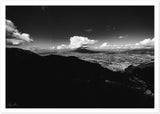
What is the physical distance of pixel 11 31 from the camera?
2.43 metres

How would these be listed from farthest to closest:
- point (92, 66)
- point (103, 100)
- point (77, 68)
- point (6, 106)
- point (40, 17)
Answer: point (92, 66) → point (77, 68) → point (40, 17) → point (103, 100) → point (6, 106)

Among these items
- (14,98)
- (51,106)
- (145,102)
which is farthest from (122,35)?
(14,98)

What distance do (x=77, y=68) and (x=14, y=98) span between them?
185cm

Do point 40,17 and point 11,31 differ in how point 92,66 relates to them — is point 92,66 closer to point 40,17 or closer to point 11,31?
point 40,17

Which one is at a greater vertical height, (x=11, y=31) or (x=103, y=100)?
(x=11, y=31)

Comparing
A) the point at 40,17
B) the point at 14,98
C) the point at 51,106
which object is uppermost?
the point at 40,17

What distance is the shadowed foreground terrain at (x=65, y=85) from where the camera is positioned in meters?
2.24

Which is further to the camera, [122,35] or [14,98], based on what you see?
[122,35]

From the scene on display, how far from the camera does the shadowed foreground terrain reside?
224 centimetres

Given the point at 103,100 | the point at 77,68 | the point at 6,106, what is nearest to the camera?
the point at 6,106

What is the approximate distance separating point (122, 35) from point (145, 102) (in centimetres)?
218

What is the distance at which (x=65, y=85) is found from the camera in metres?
2.78

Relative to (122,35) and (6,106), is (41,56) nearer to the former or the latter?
(6,106)

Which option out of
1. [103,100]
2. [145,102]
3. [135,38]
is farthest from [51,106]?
[135,38]
